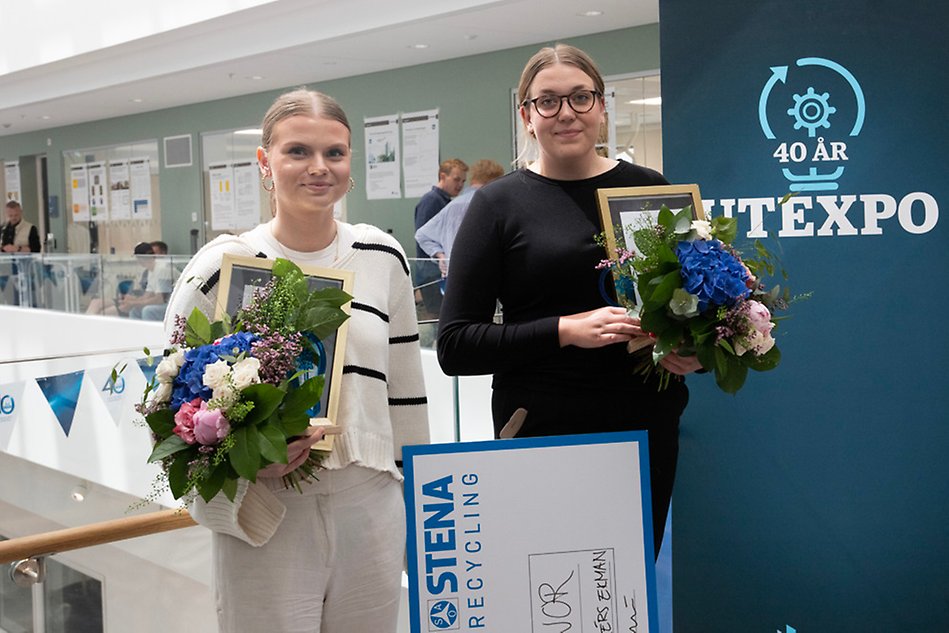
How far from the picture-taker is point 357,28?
8.98m

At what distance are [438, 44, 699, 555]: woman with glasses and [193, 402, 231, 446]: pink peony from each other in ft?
2.07

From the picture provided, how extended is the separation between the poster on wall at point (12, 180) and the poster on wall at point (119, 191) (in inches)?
133

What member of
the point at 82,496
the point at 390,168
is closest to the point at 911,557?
the point at 82,496

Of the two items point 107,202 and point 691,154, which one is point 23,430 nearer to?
point 691,154

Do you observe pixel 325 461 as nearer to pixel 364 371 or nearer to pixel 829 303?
pixel 364 371

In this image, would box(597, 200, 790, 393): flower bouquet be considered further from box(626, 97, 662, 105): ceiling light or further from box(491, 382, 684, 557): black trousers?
box(626, 97, 662, 105): ceiling light

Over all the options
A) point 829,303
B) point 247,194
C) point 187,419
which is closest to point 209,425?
point 187,419

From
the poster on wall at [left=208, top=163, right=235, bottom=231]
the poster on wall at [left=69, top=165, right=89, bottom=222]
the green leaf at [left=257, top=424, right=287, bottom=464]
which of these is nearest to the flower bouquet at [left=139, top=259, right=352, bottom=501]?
the green leaf at [left=257, top=424, right=287, bottom=464]

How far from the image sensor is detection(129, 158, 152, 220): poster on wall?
16.0 m

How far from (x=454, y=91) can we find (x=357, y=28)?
2.23 m

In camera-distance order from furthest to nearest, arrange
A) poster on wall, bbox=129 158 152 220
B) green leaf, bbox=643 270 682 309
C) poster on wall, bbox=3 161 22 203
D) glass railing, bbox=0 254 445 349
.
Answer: poster on wall, bbox=3 161 22 203 → poster on wall, bbox=129 158 152 220 → glass railing, bbox=0 254 445 349 → green leaf, bbox=643 270 682 309

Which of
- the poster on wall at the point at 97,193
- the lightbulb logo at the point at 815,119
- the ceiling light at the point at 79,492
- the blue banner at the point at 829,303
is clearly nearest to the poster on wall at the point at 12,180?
the poster on wall at the point at 97,193

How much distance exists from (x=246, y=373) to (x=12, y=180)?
1950 centimetres

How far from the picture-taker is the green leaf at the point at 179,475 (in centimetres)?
172
